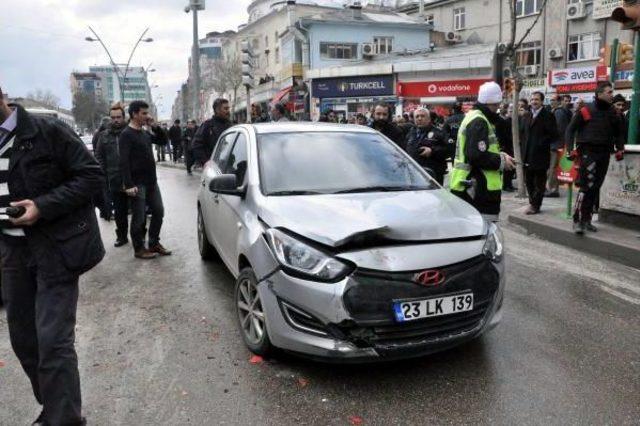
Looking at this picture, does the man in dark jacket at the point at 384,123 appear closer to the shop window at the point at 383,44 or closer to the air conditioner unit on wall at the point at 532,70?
the air conditioner unit on wall at the point at 532,70

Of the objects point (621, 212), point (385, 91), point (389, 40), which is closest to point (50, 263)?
point (621, 212)

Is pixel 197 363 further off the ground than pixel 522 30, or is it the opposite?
pixel 522 30

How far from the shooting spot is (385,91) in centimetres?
3566

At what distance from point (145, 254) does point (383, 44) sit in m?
41.9

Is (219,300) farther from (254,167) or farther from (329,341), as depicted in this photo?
(329,341)

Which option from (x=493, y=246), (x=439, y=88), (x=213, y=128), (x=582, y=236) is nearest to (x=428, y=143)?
(x=582, y=236)

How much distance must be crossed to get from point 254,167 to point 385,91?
3245cm

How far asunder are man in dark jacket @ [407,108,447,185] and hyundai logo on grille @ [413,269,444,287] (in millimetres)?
4054

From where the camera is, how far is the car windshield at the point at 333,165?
4227 millimetres

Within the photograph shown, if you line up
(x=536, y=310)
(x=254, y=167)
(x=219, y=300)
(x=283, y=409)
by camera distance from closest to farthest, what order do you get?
(x=283, y=409)
(x=254, y=167)
(x=536, y=310)
(x=219, y=300)

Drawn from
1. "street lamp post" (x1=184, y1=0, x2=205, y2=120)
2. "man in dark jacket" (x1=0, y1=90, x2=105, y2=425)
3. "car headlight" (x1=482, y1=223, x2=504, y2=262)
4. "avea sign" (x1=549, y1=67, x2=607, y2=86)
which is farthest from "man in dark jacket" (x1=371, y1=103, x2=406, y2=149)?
"avea sign" (x1=549, y1=67, x2=607, y2=86)

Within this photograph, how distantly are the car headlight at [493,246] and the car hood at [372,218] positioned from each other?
0.09 m

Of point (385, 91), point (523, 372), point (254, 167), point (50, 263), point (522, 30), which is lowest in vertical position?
point (523, 372)

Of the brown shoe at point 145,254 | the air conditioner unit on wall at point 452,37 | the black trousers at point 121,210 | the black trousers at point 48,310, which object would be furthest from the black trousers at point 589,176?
the air conditioner unit on wall at point 452,37
